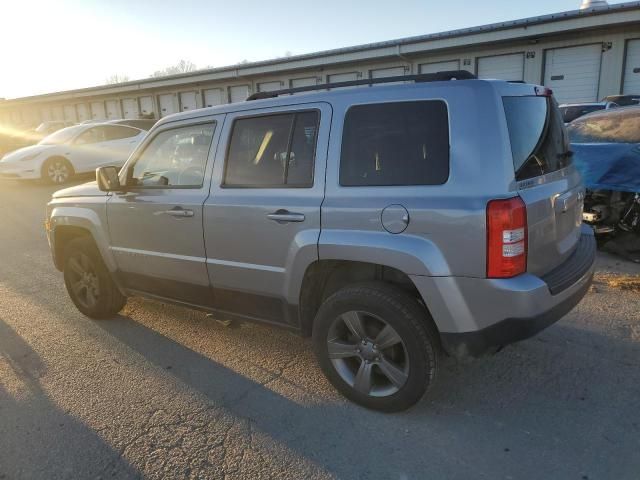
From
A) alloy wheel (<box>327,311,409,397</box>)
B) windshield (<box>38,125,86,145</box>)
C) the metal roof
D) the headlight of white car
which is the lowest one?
alloy wheel (<box>327,311,409,397</box>)

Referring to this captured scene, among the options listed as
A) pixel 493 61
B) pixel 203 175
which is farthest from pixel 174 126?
pixel 493 61

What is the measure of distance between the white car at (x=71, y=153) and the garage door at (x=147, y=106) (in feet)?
67.0

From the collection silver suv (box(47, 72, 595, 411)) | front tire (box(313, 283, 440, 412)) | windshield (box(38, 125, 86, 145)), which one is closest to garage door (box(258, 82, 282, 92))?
windshield (box(38, 125, 86, 145))

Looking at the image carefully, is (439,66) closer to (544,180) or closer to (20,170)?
(20,170)

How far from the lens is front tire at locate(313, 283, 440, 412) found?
9.04 ft

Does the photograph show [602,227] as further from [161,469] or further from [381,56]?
[381,56]

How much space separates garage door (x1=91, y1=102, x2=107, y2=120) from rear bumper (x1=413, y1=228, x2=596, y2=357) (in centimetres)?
4139

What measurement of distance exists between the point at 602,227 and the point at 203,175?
4857 millimetres

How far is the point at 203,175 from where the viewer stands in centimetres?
361

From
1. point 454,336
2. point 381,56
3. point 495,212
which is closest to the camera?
point 495,212

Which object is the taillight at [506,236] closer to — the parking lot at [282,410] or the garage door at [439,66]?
the parking lot at [282,410]

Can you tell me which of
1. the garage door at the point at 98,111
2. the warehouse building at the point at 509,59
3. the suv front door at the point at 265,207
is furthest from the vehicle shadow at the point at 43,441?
the garage door at the point at 98,111

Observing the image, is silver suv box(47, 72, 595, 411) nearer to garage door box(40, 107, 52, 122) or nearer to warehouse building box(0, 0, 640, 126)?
warehouse building box(0, 0, 640, 126)

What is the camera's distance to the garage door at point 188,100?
31453 millimetres
